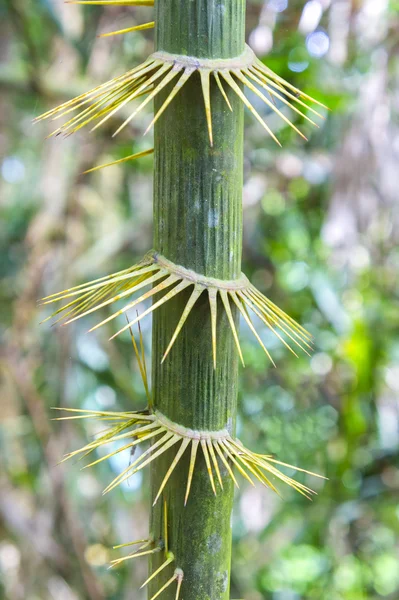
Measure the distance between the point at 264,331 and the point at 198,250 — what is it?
1130mm

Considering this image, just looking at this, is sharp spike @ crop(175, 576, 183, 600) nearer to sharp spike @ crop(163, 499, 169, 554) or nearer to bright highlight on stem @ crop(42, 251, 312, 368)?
sharp spike @ crop(163, 499, 169, 554)

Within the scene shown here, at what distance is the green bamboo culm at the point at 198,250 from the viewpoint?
407 mm

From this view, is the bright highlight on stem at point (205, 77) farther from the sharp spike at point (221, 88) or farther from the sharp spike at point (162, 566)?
the sharp spike at point (162, 566)

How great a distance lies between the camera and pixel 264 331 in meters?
1.54

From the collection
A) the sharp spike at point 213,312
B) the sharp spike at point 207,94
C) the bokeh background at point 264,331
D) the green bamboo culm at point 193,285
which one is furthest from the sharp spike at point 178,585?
the bokeh background at point 264,331

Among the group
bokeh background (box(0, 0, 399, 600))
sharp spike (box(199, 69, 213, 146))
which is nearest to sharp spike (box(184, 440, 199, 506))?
sharp spike (box(199, 69, 213, 146))

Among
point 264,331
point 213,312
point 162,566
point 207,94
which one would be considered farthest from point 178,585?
point 264,331

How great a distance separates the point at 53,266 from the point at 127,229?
18cm

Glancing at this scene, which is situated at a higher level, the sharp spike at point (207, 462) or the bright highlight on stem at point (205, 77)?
the bright highlight on stem at point (205, 77)

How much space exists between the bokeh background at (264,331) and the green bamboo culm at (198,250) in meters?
0.95

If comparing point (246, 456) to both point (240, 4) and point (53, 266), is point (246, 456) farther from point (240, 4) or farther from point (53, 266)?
point (53, 266)

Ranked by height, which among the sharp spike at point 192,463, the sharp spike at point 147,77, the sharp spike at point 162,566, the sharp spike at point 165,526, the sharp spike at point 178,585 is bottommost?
the sharp spike at point 178,585

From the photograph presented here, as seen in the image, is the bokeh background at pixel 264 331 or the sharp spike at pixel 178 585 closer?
the sharp spike at pixel 178 585

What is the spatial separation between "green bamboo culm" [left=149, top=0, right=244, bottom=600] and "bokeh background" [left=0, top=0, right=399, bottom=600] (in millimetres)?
946
